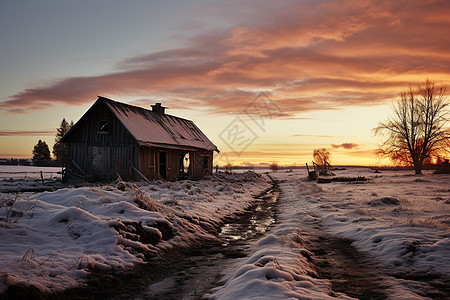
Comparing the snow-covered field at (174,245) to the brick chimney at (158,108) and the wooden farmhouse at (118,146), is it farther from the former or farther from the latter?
the brick chimney at (158,108)

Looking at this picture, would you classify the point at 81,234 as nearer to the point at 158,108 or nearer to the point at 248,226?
the point at 248,226

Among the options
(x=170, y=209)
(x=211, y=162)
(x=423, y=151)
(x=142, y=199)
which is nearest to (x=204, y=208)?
→ (x=170, y=209)

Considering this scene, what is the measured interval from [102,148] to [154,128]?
4506mm

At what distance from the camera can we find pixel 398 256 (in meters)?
5.90

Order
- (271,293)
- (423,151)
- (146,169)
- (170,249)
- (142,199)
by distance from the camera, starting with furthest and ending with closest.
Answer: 1. (423,151)
2. (146,169)
3. (142,199)
4. (170,249)
5. (271,293)

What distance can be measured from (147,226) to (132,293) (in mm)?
2467

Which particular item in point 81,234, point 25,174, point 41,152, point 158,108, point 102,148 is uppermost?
point 158,108

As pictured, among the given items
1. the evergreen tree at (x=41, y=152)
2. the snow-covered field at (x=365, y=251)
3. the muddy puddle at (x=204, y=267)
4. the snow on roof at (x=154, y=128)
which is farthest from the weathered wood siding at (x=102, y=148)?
the evergreen tree at (x=41, y=152)

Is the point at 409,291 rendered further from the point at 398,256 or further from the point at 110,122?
the point at 110,122

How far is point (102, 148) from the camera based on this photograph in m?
21.7

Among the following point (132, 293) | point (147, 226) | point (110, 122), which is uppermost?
point (110, 122)

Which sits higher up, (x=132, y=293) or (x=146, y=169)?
(x=146, y=169)

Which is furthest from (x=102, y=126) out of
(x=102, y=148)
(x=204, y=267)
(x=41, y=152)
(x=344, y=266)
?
(x=41, y=152)

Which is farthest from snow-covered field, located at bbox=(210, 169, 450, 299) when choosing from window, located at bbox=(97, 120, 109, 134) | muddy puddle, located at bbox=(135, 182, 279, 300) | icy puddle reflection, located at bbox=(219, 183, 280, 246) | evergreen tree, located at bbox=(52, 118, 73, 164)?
evergreen tree, located at bbox=(52, 118, 73, 164)
